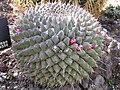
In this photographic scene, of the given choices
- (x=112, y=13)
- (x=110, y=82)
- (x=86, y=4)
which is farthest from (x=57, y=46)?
(x=112, y=13)

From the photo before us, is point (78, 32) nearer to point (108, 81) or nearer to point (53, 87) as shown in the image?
point (53, 87)

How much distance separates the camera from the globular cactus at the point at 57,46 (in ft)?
6.40

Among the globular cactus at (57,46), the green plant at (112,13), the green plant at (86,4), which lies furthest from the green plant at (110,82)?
the green plant at (112,13)

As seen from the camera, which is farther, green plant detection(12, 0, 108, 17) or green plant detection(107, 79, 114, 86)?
green plant detection(12, 0, 108, 17)

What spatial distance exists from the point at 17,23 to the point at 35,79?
0.47m

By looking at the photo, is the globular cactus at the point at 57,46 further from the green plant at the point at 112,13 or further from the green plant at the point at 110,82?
the green plant at the point at 112,13

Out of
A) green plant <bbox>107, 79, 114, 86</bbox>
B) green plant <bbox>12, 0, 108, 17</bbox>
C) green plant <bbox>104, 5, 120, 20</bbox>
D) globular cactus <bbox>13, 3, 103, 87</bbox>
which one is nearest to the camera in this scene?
globular cactus <bbox>13, 3, 103, 87</bbox>

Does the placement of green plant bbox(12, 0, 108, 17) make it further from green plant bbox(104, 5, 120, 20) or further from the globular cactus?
the globular cactus

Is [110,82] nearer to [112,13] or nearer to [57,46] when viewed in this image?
[57,46]

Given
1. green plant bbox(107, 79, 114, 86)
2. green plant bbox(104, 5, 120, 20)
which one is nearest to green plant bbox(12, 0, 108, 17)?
green plant bbox(104, 5, 120, 20)

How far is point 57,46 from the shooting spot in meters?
1.95

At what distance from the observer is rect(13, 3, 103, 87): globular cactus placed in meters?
1.95

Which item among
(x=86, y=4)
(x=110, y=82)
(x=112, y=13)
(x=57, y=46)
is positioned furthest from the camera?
(x=112, y=13)

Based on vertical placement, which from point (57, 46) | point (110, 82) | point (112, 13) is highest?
point (57, 46)
